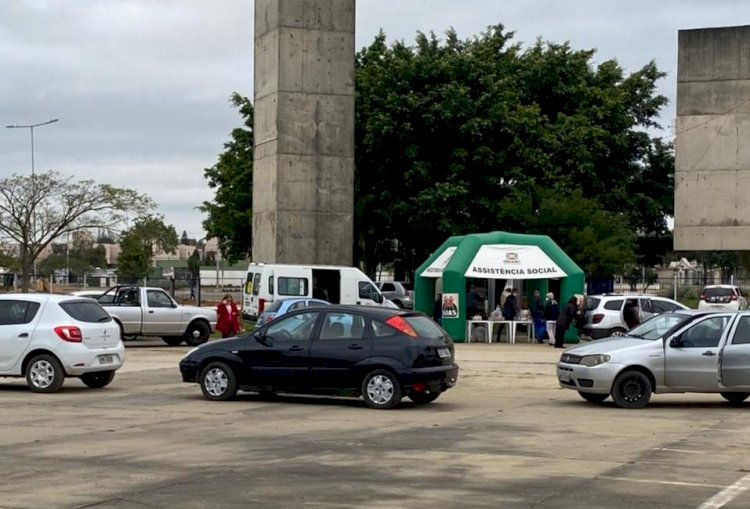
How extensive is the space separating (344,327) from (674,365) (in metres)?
4.99

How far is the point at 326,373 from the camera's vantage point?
18609mm

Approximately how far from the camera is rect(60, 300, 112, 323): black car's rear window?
20.8 m

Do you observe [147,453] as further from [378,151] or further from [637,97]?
[637,97]

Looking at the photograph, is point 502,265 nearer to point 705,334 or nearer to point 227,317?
point 227,317

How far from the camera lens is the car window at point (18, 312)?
20656 mm

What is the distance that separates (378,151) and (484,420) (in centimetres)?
4002

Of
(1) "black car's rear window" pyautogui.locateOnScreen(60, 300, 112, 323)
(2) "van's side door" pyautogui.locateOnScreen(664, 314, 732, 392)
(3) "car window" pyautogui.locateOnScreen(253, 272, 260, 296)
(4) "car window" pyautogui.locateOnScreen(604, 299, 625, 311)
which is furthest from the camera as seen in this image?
(3) "car window" pyautogui.locateOnScreen(253, 272, 260, 296)

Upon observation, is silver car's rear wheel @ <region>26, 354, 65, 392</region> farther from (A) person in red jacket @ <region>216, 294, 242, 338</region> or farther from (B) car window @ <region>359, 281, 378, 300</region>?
(B) car window @ <region>359, 281, 378, 300</region>

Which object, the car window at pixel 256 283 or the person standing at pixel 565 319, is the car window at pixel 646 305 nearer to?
the person standing at pixel 565 319

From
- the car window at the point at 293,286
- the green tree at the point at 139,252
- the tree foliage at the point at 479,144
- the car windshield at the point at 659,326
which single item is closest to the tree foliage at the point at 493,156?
the tree foliage at the point at 479,144

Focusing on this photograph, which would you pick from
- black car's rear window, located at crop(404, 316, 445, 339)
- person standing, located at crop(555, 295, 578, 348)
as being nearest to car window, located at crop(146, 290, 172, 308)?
person standing, located at crop(555, 295, 578, 348)

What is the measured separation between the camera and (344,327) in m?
18.8

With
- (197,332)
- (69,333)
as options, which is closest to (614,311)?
(197,332)

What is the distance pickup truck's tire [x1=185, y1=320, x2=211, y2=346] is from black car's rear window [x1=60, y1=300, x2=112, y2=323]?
50.4ft
